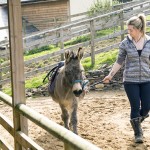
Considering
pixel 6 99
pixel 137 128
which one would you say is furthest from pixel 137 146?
pixel 6 99

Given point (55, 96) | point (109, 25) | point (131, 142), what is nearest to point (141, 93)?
point (131, 142)

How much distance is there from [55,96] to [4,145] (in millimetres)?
1987

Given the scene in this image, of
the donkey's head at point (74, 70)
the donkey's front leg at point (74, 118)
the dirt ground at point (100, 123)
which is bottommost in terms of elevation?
the dirt ground at point (100, 123)

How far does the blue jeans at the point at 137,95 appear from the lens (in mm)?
5379

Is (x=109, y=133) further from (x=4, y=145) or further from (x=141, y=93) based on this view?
(x=4, y=145)

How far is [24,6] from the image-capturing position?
2480 centimetres

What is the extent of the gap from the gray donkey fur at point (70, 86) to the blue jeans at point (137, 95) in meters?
0.69

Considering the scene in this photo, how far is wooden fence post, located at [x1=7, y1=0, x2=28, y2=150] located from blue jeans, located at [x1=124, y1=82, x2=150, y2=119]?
190 cm

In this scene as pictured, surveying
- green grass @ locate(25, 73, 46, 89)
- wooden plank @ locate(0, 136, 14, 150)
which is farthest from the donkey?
green grass @ locate(25, 73, 46, 89)

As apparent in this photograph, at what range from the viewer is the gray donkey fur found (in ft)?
18.7

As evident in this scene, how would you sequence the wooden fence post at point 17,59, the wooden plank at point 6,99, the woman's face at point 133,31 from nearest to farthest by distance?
the wooden fence post at point 17,59, the wooden plank at point 6,99, the woman's face at point 133,31

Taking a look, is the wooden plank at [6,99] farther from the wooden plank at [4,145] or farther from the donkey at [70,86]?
the donkey at [70,86]

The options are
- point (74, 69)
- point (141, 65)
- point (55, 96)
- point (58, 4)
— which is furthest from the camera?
point (58, 4)

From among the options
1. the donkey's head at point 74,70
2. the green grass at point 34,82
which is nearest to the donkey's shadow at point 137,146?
the donkey's head at point 74,70
